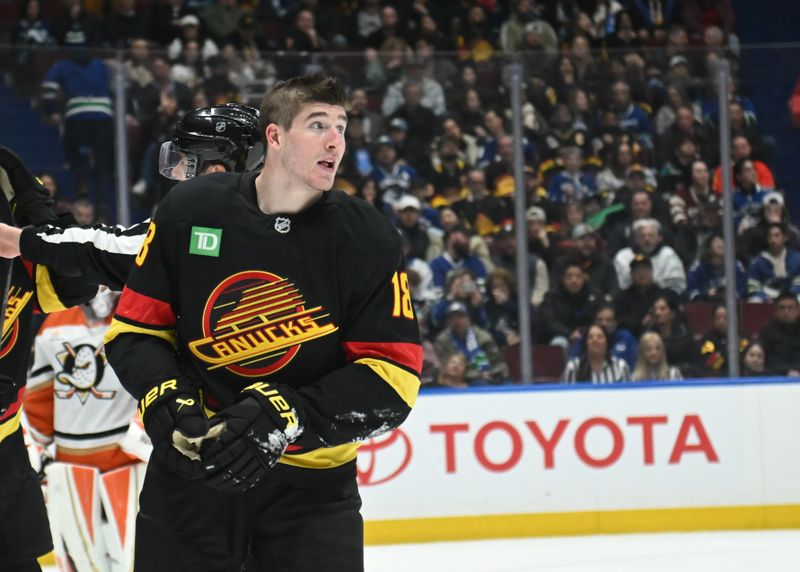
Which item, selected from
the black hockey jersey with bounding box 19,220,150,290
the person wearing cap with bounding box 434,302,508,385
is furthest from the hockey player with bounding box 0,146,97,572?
the person wearing cap with bounding box 434,302,508,385

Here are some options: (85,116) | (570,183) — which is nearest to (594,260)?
(570,183)

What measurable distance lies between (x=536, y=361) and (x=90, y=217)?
2.21 metres

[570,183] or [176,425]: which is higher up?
[570,183]

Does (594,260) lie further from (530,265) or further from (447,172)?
(447,172)

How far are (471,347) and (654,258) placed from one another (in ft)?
3.21

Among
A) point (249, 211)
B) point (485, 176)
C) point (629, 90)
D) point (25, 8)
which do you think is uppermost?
point (25, 8)

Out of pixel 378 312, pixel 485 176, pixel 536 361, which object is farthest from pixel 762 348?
pixel 378 312

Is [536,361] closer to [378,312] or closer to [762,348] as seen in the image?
[762,348]

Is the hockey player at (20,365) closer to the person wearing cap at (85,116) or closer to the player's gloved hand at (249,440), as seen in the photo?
the player's gloved hand at (249,440)

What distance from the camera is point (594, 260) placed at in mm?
6703

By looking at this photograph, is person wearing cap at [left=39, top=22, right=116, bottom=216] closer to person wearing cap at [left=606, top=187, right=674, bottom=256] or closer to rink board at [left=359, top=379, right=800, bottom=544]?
rink board at [left=359, top=379, right=800, bottom=544]

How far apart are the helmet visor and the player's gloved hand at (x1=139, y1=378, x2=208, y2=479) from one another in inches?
36.5

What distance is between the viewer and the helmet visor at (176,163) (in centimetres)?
320

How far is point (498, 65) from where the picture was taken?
678cm
